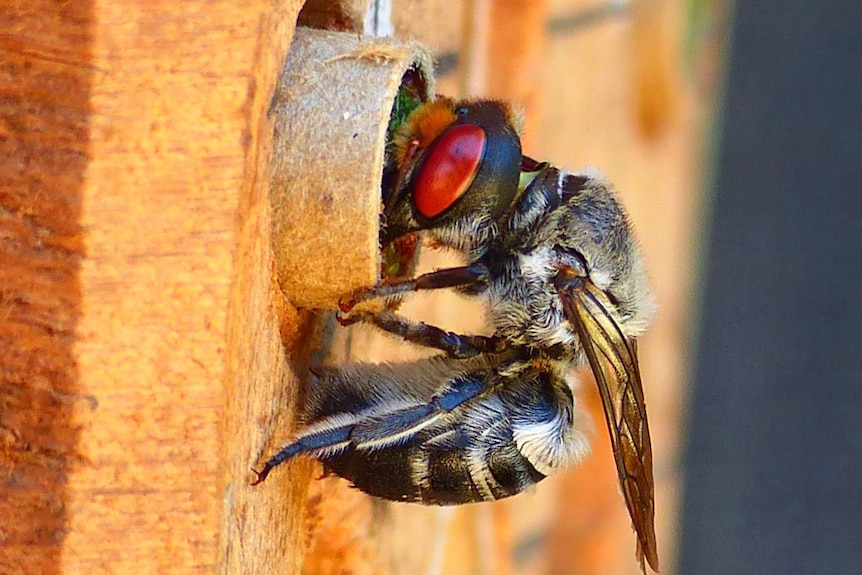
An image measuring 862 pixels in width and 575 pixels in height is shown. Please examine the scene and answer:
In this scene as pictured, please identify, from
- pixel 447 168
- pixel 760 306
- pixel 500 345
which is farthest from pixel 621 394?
pixel 760 306

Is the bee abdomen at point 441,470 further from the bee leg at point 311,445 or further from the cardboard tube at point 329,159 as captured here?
the cardboard tube at point 329,159

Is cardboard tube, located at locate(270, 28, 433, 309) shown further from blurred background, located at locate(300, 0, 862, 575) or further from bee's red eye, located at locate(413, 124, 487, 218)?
blurred background, located at locate(300, 0, 862, 575)

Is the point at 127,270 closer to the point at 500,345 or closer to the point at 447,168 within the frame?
the point at 447,168

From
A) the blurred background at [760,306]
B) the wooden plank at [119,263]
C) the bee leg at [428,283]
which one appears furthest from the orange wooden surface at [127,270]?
the blurred background at [760,306]

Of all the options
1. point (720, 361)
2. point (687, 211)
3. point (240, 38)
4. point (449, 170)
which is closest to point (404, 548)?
point (449, 170)

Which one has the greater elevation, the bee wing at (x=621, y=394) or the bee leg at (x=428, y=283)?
the bee leg at (x=428, y=283)

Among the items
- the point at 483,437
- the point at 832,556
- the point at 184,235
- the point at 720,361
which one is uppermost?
the point at 184,235

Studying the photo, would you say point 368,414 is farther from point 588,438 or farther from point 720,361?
point 720,361
